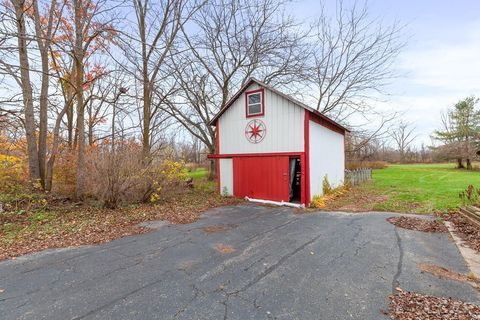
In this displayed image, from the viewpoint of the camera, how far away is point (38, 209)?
8.10 m

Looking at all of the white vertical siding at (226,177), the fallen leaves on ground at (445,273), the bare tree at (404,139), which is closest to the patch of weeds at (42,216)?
the white vertical siding at (226,177)

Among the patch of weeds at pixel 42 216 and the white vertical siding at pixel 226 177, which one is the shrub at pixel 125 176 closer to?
the patch of weeds at pixel 42 216

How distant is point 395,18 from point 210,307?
2031 cm

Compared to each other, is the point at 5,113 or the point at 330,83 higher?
the point at 330,83

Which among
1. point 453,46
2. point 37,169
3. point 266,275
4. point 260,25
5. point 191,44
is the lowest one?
point 266,275

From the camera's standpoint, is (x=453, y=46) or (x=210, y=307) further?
(x=453, y=46)

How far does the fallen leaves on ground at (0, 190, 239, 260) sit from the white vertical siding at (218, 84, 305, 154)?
135 inches

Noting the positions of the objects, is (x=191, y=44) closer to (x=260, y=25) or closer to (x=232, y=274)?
(x=260, y=25)

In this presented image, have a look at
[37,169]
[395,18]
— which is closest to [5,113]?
[37,169]

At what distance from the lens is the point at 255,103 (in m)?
11.3

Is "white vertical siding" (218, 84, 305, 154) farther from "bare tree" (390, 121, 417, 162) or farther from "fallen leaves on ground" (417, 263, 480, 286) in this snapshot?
"bare tree" (390, 121, 417, 162)

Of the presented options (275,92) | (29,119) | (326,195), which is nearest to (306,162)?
(326,195)

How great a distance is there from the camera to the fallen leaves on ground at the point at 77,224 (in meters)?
5.64

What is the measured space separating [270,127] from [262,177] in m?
2.26
